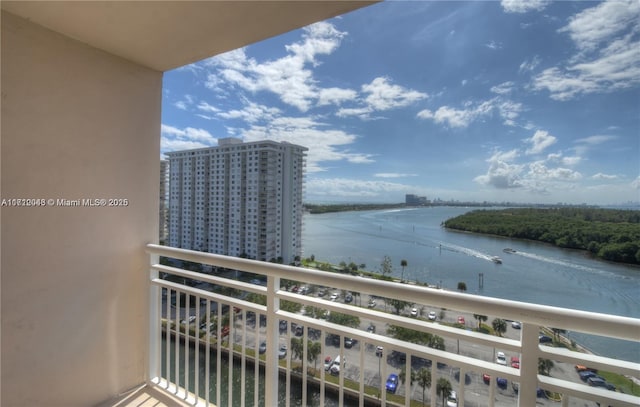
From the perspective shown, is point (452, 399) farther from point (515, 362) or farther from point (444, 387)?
point (515, 362)

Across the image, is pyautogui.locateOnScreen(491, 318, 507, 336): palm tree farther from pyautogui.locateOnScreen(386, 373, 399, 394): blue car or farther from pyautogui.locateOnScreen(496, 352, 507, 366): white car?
pyautogui.locateOnScreen(386, 373, 399, 394): blue car

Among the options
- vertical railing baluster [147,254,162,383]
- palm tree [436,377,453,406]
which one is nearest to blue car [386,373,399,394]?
palm tree [436,377,453,406]

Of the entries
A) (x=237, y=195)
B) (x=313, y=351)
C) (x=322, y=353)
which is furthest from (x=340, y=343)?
(x=237, y=195)

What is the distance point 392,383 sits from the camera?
3.86 ft

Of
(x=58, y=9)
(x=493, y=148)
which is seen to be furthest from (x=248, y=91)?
(x=493, y=148)

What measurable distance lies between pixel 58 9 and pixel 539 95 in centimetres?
365

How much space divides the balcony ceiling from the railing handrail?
50.4 inches

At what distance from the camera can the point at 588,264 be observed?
1.64m

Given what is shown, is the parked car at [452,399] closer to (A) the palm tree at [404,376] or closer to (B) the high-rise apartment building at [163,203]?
(A) the palm tree at [404,376]

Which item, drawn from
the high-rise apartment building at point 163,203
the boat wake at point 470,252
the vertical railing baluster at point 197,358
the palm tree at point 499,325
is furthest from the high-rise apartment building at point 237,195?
the palm tree at point 499,325

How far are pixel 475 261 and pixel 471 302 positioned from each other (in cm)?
121

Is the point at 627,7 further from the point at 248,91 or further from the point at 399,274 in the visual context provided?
the point at 248,91

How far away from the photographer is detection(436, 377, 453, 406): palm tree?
1.13 m

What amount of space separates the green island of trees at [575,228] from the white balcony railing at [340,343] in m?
1.13
